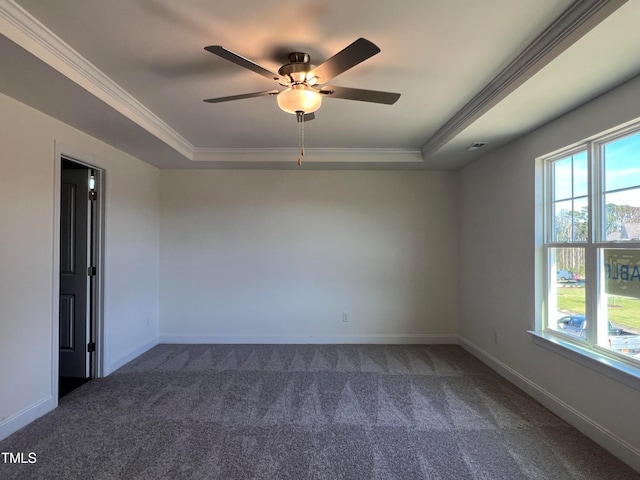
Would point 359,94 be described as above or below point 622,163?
above

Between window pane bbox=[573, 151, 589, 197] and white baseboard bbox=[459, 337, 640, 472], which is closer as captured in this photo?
white baseboard bbox=[459, 337, 640, 472]

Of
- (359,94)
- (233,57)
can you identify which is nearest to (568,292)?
(359,94)

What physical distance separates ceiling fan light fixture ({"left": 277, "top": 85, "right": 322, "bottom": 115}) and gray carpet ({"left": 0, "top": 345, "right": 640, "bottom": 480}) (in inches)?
86.8

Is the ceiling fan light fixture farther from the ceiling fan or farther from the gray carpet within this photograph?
the gray carpet

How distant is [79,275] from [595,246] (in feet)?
15.0

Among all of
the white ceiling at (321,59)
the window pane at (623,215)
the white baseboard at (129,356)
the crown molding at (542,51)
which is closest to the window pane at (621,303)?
the window pane at (623,215)

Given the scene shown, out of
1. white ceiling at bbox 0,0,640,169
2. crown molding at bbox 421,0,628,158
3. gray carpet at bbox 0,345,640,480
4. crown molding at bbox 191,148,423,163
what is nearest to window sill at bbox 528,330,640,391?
gray carpet at bbox 0,345,640,480

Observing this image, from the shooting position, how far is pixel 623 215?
2.20m

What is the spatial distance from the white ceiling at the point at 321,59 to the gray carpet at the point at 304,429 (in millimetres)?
2408

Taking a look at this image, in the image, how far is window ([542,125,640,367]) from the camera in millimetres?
2148

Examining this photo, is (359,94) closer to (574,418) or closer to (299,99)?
(299,99)

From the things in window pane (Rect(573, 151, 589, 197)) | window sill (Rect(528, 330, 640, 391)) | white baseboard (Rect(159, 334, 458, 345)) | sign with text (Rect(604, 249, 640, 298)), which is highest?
window pane (Rect(573, 151, 589, 197))

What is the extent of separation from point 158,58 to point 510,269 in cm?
356

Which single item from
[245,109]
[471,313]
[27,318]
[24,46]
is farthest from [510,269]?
[27,318]
